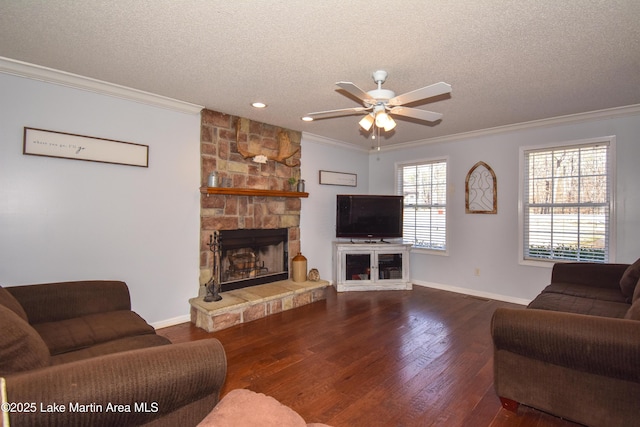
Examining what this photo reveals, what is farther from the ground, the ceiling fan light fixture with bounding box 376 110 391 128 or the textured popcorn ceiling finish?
the textured popcorn ceiling finish

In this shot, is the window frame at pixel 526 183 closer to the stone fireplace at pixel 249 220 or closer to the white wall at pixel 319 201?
the white wall at pixel 319 201

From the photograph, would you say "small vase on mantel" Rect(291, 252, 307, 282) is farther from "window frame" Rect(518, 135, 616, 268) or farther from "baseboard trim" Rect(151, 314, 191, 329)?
"window frame" Rect(518, 135, 616, 268)

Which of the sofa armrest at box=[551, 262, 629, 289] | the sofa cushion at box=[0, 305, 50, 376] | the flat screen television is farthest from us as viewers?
the flat screen television

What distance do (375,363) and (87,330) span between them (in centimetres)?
209

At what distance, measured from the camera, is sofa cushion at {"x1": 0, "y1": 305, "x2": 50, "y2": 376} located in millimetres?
1167

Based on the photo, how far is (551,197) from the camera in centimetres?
411

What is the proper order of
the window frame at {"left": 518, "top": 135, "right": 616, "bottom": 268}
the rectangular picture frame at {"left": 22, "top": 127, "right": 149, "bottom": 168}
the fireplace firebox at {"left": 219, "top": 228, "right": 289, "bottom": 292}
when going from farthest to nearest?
the fireplace firebox at {"left": 219, "top": 228, "right": 289, "bottom": 292} → the window frame at {"left": 518, "top": 135, "right": 616, "bottom": 268} → the rectangular picture frame at {"left": 22, "top": 127, "right": 149, "bottom": 168}

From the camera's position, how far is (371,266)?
5.05 metres

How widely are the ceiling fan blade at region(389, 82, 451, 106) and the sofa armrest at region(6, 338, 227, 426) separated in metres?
1.96

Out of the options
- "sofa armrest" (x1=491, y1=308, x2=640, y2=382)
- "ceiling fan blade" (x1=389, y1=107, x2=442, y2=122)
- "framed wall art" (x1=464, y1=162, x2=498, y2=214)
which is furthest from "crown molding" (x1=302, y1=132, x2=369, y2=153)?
"sofa armrest" (x1=491, y1=308, x2=640, y2=382)

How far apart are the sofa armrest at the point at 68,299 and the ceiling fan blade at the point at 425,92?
8.56 ft

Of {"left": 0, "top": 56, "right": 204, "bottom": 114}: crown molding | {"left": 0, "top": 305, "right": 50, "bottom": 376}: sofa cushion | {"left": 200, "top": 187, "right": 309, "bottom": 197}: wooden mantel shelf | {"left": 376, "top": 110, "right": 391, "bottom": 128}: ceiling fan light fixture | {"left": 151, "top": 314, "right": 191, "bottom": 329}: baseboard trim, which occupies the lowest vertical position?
{"left": 151, "top": 314, "right": 191, "bottom": 329}: baseboard trim

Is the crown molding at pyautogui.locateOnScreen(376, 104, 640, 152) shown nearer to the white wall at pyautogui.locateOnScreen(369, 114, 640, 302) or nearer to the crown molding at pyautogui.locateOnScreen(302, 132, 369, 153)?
the white wall at pyautogui.locateOnScreen(369, 114, 640, 302)

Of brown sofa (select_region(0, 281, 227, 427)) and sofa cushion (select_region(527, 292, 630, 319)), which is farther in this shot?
sofa cushion (select_region(527, 292, 630, 319))
